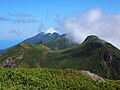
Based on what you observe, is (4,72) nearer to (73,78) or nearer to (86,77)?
(73,78)

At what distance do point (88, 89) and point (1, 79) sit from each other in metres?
27.4

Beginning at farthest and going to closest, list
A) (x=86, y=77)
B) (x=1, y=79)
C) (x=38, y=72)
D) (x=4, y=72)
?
(x=86, y=77) < (x=38, y=72) < (x=4, y=72) < (x=1, y=79)

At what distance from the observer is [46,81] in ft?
324

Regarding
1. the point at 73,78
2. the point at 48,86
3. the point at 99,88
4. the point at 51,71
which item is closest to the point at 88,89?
the point at 99,88

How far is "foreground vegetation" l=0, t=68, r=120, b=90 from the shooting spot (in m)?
89.6

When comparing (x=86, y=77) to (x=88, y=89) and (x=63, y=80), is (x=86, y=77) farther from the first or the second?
(x=88, y=89)

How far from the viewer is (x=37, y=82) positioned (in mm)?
94438

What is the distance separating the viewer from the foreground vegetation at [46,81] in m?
89.6

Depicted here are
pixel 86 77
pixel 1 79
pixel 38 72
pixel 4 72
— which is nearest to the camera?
pixel 1 79

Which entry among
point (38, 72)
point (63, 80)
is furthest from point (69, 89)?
point (38, 72)

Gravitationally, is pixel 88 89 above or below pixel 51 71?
below

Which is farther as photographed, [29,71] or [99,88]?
[29,71]

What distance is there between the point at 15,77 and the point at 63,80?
18274 millimetres

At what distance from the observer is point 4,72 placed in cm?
9912
